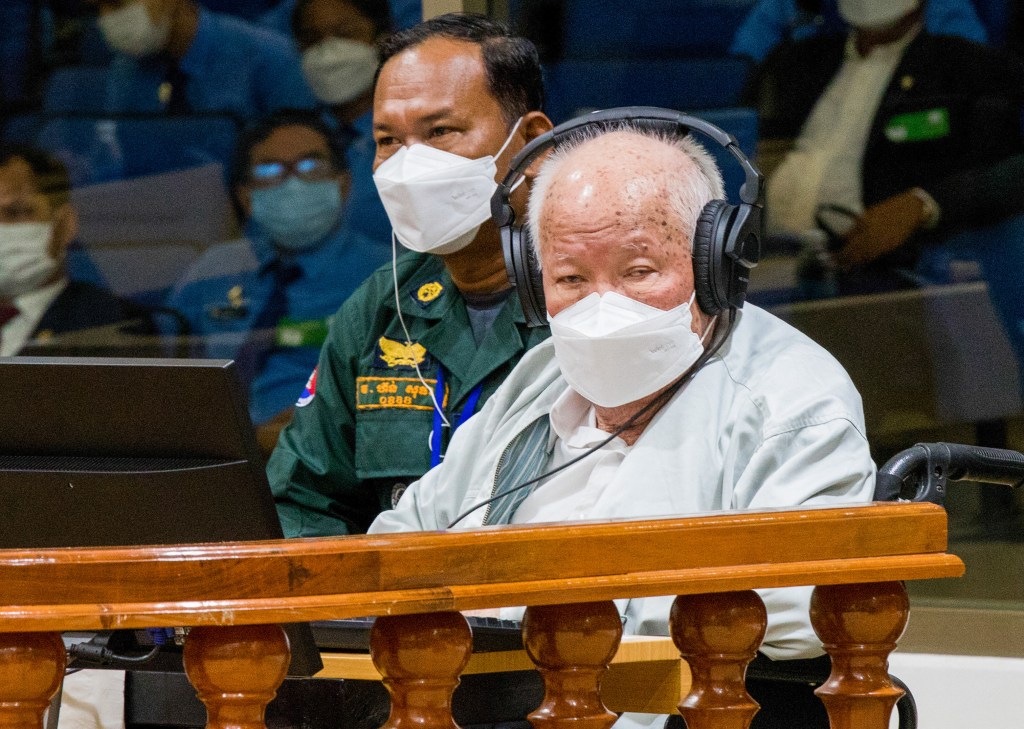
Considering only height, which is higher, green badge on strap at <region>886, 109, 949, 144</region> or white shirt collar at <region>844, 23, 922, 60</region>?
white shirt collar at <region>844, 23, 922, 60</region>

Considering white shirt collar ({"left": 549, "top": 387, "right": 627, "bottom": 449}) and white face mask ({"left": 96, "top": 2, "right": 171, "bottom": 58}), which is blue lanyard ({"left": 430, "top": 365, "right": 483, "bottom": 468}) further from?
white face mask ({"left": 96, "top": 2, "right": 171, "bottom": 58})

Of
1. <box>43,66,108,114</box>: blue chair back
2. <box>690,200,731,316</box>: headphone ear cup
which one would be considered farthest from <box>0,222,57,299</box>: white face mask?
<box>690,200,731,316</box>: headphone ear cup

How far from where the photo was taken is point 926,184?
311cm

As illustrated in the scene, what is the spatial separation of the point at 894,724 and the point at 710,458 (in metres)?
1.36

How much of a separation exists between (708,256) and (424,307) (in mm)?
755

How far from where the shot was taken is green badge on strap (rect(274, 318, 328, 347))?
12.2 feet

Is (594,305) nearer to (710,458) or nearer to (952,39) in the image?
(710,458)

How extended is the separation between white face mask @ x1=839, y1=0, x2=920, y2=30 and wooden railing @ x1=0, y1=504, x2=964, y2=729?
2156 millimetres

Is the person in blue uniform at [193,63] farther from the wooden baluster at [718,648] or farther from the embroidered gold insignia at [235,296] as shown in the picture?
the wooden baluster at [718,648]

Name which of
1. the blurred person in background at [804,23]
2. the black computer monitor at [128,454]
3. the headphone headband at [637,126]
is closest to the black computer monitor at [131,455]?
the black computer monitor at [128,454]

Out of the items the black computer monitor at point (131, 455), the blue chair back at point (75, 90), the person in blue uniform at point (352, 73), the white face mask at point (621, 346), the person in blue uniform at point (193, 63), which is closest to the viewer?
the black computer monitor at point (131, 455)

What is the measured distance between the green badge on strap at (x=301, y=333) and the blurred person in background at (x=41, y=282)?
476 mm

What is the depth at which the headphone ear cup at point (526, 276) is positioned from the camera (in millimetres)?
1954

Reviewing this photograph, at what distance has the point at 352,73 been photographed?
379 centimetres
